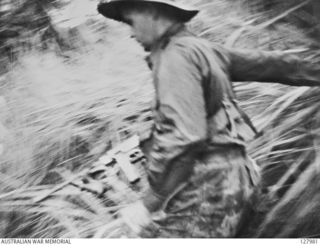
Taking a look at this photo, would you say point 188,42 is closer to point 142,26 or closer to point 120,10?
point 142,26

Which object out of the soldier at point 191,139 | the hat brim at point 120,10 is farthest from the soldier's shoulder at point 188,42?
the hat brim at point 120,10

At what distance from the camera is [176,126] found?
2.71 meters

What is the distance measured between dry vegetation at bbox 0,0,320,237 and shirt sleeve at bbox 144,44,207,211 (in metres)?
0.14

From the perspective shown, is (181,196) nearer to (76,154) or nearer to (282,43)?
(76,154)

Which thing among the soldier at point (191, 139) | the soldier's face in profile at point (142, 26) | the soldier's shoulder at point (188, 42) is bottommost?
the soldier at point (191, 139)

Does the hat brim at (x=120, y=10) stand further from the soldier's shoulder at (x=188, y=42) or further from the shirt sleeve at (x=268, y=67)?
the shirt sleeve at (x=268, y=67)

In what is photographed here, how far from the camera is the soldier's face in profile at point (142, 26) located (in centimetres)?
285

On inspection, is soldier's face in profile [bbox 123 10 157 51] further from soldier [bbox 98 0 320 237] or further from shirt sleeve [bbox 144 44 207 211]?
shirt sleeve [bbox 144 44 207 211]

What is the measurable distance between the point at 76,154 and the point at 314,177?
4.06 ft

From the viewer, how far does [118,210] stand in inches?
111

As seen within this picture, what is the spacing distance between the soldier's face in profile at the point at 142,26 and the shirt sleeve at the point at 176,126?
150 millimetres

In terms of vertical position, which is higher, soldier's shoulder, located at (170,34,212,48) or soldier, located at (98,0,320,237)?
soldier's shoulder, located at (170,34,212,48)

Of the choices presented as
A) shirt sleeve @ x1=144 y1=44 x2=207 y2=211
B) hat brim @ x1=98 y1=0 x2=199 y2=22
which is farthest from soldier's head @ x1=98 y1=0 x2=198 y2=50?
shirt sleeve @ x1=144 y1=44 x2=207 y2=211

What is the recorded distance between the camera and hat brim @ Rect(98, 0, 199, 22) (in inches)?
112
